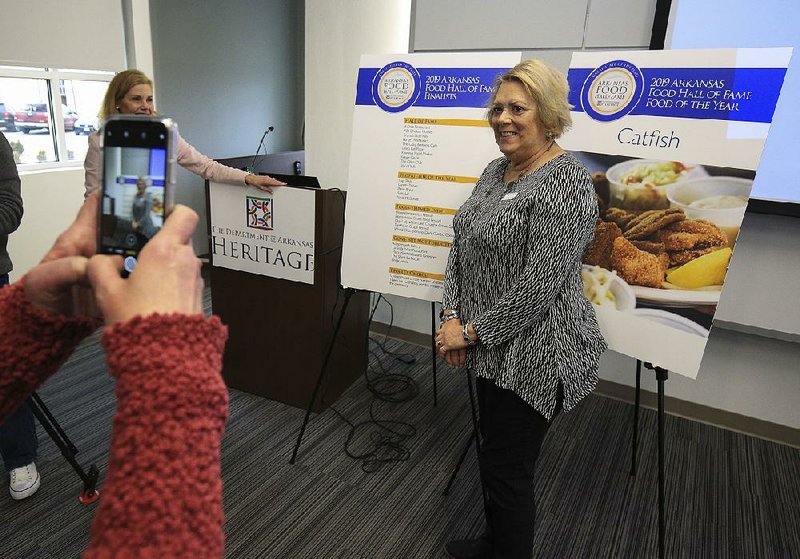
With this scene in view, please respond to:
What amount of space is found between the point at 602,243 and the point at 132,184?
143 cm

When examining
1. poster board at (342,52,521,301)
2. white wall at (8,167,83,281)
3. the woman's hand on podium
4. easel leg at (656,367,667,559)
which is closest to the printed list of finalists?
poster board at (342,52,521,301)

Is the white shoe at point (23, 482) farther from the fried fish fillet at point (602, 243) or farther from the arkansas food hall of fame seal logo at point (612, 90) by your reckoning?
the arkansas food hall of fame seal logo at point (612, 90)

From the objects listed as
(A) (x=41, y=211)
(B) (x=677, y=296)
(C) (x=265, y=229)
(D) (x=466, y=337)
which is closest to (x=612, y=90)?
(B) (x=677, y=296)

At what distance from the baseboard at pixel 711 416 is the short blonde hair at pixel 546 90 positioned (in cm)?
186

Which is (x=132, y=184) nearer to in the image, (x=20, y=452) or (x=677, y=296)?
(x=677, y=296)

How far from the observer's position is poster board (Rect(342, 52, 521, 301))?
1.78 m

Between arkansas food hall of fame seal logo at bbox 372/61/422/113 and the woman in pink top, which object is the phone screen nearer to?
the woman in pink top

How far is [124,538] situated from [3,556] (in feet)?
5.96

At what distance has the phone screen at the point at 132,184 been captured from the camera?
0.60 metres

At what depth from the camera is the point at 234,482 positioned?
2.01 metres

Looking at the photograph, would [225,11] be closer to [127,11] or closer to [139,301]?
[127,11]

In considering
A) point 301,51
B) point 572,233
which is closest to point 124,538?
point 572,233

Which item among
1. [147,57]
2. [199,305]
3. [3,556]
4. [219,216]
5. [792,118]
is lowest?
[3,556]

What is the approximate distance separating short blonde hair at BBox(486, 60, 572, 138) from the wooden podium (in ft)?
3.75
